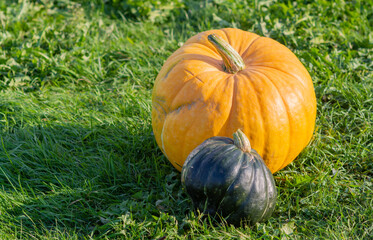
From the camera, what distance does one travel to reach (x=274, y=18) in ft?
16.5

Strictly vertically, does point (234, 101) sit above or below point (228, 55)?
below

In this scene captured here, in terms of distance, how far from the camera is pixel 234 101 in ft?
9.17

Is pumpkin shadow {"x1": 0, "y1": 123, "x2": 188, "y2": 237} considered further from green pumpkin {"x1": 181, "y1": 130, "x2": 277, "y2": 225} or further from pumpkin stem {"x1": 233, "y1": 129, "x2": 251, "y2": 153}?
pumpkin stem {"x1": 233, "y1": 129, "x2": 251, "y2": 153}

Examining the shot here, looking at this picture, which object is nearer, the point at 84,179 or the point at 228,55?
the point at 228,55

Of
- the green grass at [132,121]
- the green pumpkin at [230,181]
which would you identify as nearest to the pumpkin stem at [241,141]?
the green pumpkin at [230,181]

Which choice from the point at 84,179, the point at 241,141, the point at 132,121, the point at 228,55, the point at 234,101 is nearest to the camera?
the point at 241,141

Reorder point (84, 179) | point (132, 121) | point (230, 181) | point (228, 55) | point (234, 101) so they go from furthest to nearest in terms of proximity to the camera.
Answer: point (132, 121), point (84, 179), point (228, 55), point (234, 101), point (230, 181)

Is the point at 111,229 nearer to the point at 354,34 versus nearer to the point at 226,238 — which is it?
the point at 226,238

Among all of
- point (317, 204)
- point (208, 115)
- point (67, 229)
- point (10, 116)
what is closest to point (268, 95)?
point (208, 115)

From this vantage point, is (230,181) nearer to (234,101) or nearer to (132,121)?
(234,101)

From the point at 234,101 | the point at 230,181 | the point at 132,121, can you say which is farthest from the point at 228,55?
the point at 132,121

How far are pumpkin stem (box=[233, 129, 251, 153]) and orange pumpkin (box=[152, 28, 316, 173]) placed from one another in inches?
6.1

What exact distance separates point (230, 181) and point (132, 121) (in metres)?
1.49

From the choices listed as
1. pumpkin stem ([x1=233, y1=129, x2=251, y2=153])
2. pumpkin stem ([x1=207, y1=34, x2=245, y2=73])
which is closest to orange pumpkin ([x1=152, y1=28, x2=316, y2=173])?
pumpkin stem ([x1=207, y1=34, x2=245, y2=73])
